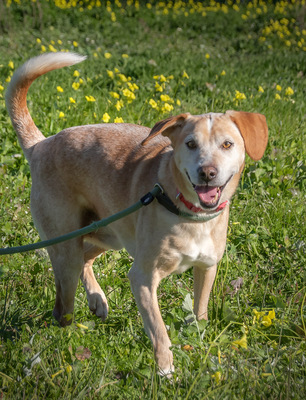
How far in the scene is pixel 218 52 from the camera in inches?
448

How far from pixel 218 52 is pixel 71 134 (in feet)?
26.6

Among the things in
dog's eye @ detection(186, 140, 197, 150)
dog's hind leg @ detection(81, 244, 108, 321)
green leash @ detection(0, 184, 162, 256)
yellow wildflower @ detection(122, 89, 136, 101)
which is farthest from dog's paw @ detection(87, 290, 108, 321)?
yellow wildflower @ detection(122, 89, 136, 101)

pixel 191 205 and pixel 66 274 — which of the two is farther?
pixel 66 274

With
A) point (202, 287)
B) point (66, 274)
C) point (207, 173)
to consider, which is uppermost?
point (207, 173)

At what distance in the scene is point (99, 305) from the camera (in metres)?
3.83

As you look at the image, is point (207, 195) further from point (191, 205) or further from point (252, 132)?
point (252, 132)

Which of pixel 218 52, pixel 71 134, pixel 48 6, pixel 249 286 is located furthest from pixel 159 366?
pixel 48 6

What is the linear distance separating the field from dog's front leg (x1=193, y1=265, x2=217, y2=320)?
61 mm

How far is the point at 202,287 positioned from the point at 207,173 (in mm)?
899

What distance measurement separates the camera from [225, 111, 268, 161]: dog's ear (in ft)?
10.3

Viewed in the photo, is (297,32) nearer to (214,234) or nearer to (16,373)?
(214,234)

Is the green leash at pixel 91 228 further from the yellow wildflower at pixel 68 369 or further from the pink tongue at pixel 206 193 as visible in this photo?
the yellow wildflower at pixel 68 369

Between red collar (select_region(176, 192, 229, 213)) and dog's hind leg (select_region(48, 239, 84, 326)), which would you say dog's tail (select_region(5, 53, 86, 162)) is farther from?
red collar (select_region(176, 192, 229, 213))

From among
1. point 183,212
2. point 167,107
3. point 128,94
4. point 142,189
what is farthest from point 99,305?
point 128,94
